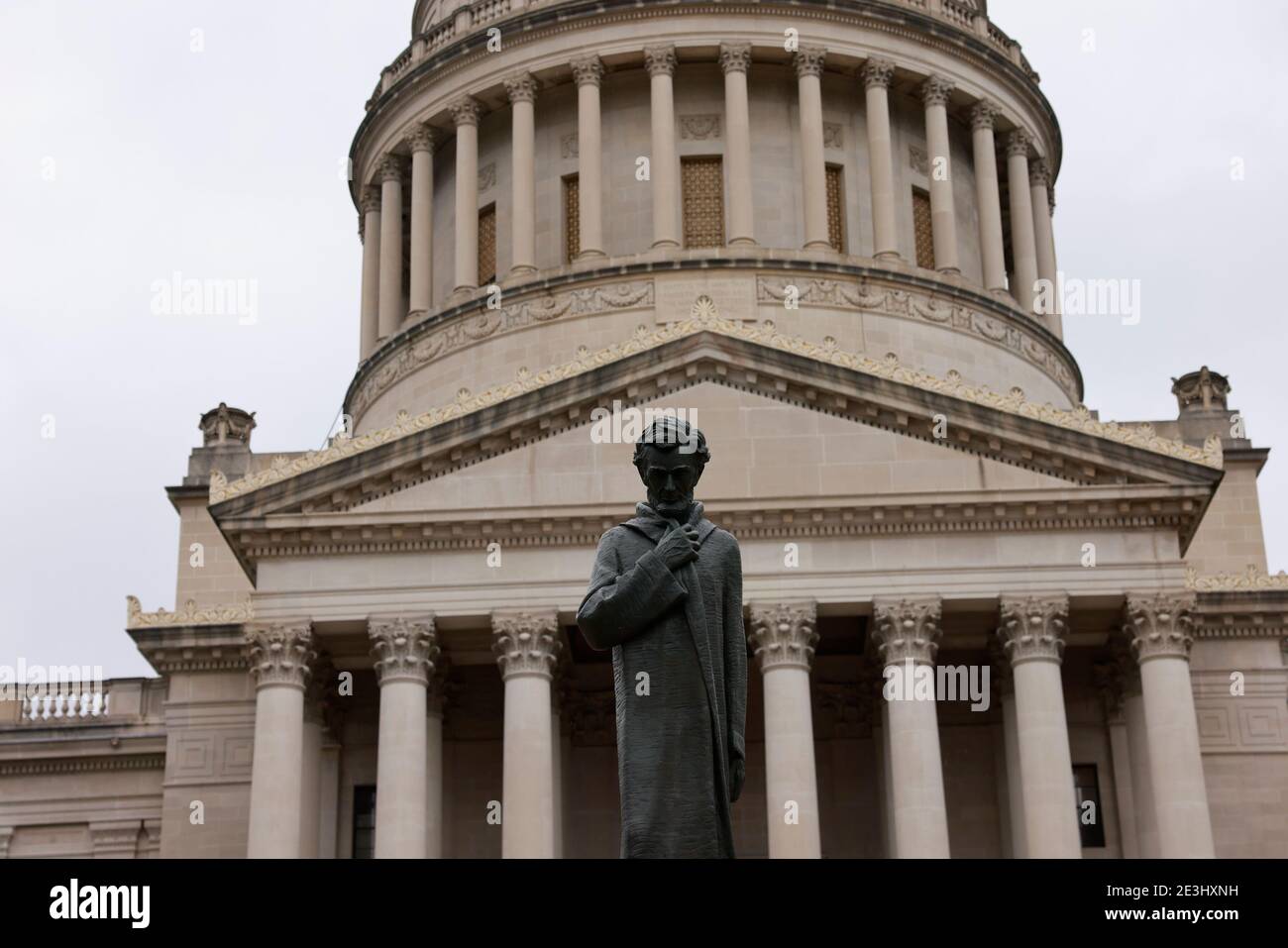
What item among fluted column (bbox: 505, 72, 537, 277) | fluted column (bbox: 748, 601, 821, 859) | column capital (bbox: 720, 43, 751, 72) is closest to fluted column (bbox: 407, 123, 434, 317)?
fluted column (bbox: 505, 72, 537, 277)

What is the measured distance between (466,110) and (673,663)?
1991 inches

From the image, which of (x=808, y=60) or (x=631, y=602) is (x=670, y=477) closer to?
(x=631, y=602)

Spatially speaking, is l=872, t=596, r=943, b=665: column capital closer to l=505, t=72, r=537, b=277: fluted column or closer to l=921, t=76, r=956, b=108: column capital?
l=505, t=72, r=537, b=277: fluted column

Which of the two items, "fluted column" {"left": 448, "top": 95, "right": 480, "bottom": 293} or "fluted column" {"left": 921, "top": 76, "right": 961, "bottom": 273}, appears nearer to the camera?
"fluted column" {"left": 921, "top": 76, "right": 961, "bottom": 273}

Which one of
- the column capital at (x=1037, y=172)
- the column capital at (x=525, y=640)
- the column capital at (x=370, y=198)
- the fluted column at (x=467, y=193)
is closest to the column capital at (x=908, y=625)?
the column capital at (x=525, y=640)

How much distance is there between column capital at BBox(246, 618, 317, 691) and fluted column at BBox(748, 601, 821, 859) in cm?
803

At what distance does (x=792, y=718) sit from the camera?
3700 centimetres

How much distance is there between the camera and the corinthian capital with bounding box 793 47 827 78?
57.6 meters

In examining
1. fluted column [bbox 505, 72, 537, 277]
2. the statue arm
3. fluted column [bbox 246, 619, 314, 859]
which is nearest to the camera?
the statue arm

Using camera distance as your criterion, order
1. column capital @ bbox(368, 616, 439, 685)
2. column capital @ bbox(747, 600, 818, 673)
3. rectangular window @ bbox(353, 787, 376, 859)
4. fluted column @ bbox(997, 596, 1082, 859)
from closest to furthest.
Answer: fluted column @ bbox(997, 596, 1082, 859), column capital @ bbox(747, 600, 818, 673), column capital @ bbox(368, 616, 439, 685), rectangular window @ bbox(353, 787, 376, 859)
